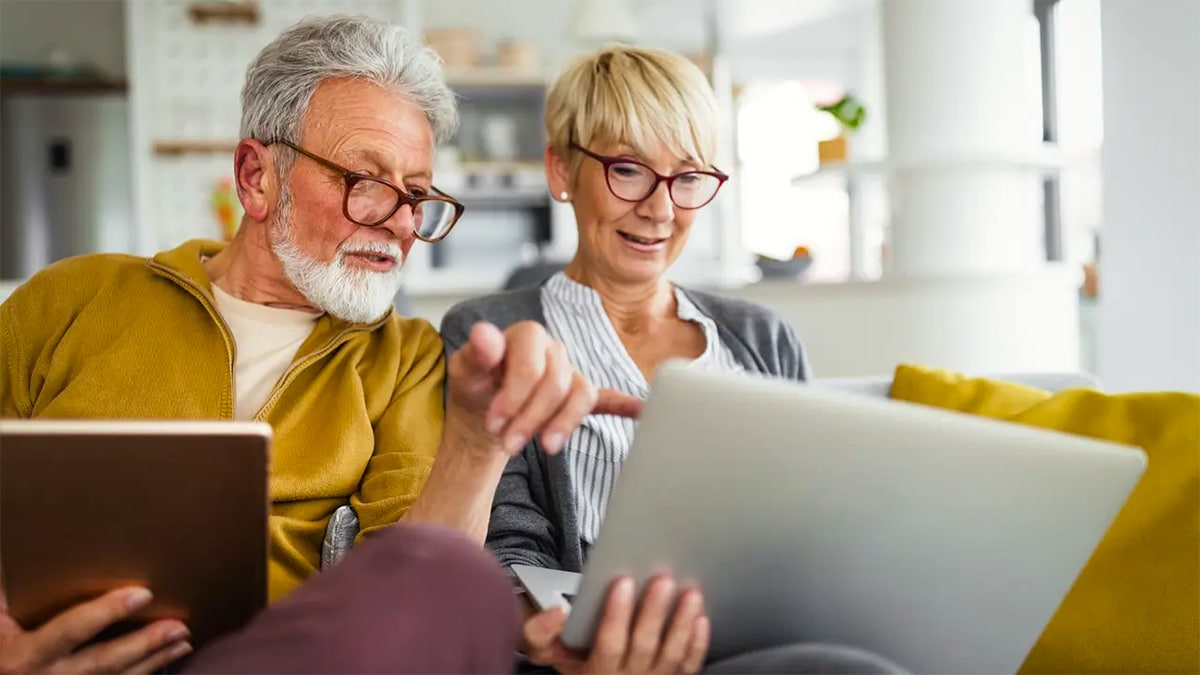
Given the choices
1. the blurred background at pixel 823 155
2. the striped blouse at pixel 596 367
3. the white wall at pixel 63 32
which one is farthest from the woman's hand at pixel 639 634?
the white wall at pixel 63 32

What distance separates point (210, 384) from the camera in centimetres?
142

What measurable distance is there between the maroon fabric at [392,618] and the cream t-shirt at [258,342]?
68cm

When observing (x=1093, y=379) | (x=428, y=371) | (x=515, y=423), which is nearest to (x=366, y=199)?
(x=428, y=371)

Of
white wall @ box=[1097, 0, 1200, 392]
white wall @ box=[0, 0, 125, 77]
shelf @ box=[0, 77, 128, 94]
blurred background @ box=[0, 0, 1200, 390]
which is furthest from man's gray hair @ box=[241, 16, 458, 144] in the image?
white wall @ box=[0, 0, 125, 77]

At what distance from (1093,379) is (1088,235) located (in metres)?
4.80

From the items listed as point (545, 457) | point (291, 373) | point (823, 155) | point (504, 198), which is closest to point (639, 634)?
point (545, 457)

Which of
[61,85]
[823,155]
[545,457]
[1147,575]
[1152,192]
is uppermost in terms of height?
[61,85]

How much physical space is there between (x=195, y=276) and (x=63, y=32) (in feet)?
20.3

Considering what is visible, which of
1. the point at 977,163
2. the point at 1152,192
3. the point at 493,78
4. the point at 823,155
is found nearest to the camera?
the point at 1152,192

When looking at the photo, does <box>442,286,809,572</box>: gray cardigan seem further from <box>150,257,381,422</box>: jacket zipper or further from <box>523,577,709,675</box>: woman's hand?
<box>523,577,709,675</box>: woman's hand

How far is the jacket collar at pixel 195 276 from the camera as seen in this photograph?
147cm

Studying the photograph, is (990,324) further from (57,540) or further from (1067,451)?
(57,540)

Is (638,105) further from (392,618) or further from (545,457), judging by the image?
(392,618)

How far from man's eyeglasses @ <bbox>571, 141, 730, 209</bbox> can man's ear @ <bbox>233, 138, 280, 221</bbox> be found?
0.46m
